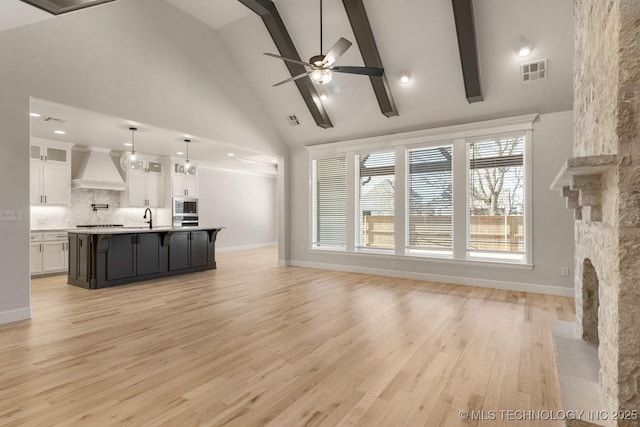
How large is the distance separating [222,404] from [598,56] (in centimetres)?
330

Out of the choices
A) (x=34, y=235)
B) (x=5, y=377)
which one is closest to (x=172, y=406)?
(x=5, y=377)

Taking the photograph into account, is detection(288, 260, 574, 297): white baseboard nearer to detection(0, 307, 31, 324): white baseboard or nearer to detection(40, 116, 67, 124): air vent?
detection(0, 307, 31, 324): white baseboard

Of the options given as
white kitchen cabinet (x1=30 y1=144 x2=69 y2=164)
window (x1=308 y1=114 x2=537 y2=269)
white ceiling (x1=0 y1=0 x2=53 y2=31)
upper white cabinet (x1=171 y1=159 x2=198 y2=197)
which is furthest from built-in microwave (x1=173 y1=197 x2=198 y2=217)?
white ceiling (x1=0 y1=0 x2=53 y2=31)

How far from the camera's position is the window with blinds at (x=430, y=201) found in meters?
6.25

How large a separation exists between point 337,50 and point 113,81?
11.5ft

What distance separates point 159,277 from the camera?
6.66 meters

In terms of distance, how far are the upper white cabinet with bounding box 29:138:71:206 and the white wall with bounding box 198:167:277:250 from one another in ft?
12.1

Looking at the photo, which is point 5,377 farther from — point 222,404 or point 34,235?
point 34,235

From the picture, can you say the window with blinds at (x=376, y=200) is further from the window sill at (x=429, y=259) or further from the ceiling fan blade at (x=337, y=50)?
the ceiling fan blade at (x=337, y=50)

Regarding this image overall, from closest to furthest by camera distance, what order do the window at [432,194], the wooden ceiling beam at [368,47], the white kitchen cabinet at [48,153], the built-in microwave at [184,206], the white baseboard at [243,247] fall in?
the wooden ceiling beam at [368,47], the window at [432,194], the white kitchen cabinet at [48,153], the built-in microwave at [184,206], the white baseboard at [243,247]

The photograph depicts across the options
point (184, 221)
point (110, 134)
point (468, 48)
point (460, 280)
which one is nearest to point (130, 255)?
point (110, 134)

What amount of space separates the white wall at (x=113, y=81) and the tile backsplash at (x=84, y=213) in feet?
13.0

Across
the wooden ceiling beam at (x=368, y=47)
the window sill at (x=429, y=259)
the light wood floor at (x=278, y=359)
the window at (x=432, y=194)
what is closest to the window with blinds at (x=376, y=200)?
the window at (x=432, y=194)

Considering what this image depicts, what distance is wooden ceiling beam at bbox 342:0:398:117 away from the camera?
4973mm
